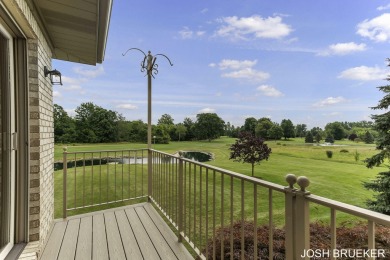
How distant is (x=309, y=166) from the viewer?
17.0 metres

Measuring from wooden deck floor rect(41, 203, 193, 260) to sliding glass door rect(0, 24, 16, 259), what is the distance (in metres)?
0.50

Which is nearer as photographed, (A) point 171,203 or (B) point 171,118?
(A) point 171,203

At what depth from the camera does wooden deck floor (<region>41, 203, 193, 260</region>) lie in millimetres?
2355

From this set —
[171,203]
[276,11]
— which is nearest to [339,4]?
[276,11]

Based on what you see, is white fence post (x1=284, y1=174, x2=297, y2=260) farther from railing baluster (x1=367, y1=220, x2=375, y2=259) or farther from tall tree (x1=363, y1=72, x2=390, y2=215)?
tall tree (x1=363, y1=72, x2=390, y2=215)

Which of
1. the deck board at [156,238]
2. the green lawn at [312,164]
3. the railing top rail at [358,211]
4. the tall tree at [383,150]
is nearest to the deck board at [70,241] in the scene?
the deck board at [156,238]

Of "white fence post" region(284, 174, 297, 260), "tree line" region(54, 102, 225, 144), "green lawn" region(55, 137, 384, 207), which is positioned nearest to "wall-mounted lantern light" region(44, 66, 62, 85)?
"white fence post" region(284, 174, 297, 260)

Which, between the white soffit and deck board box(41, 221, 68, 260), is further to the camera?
deck board box(41, 221, 68, 260)

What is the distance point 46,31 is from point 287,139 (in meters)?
14.7

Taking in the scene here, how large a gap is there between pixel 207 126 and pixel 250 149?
696 cm

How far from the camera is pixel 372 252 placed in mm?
759

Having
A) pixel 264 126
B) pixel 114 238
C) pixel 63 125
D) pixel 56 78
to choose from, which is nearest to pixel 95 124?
pixel 63 125

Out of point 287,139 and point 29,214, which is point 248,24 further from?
point 29,214

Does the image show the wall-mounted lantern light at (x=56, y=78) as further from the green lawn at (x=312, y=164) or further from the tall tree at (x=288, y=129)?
the tall tree at (x=288, y=129)
